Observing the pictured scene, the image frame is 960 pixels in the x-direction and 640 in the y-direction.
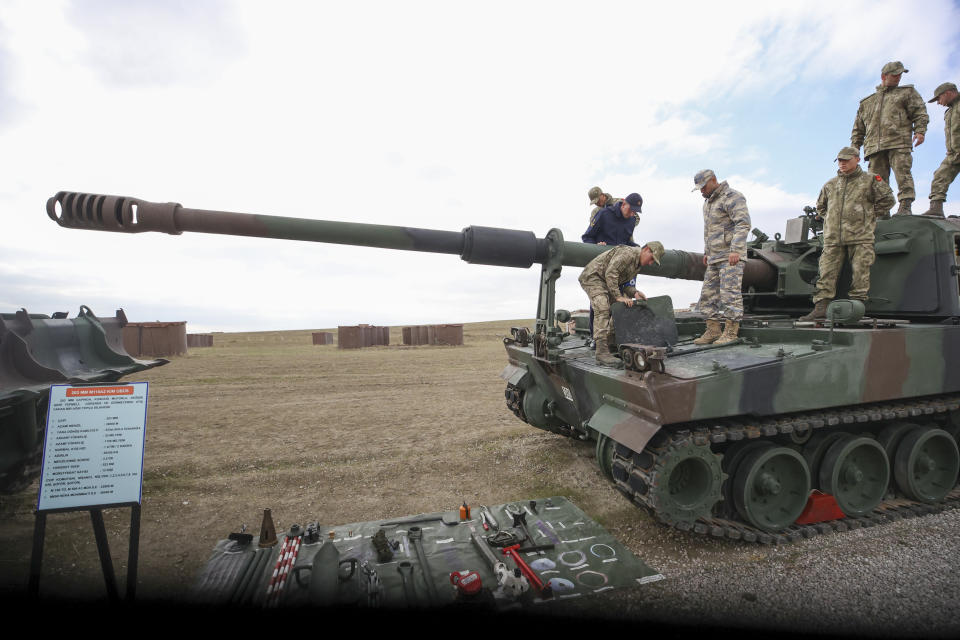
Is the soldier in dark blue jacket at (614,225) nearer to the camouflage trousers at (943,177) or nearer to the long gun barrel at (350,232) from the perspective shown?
the long gun barrel at (350,232)

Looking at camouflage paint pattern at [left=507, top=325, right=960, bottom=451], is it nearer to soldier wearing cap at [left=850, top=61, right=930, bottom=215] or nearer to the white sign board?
soldier wearing cap at [left=850, top=61, right=930, bottom=215]

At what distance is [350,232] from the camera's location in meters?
4.84

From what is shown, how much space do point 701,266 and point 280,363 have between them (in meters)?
16.6

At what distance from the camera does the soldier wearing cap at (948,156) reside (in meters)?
6.66

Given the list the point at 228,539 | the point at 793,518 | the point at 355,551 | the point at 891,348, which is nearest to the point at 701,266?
the point at 891,348

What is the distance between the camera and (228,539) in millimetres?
4609

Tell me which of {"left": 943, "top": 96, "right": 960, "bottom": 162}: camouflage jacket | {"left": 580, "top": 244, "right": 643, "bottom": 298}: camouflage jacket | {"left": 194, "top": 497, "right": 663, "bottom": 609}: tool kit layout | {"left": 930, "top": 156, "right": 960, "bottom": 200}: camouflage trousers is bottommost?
{"left": 194, "top": 497, "right": 663, "bottom": 609}: tool kit layout

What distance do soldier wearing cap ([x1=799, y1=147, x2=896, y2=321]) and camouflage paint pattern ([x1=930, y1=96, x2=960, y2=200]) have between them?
2.10 metres

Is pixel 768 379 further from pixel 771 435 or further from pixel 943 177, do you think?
pixel 943 177

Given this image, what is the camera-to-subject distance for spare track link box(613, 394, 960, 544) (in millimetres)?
4031

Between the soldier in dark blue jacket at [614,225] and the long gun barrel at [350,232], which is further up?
the soldier in dark blue jacket at [614,225]

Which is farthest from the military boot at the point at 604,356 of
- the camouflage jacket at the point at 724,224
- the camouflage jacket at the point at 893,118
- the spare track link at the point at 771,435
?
the camouflage jacket at the point at 893,118

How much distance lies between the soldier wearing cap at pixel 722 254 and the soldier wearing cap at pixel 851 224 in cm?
85

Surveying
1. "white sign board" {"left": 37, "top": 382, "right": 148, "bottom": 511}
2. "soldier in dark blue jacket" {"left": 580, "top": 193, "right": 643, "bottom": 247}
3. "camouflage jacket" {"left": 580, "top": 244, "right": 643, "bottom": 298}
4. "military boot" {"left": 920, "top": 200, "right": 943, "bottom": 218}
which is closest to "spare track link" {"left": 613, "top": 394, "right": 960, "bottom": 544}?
"camouflage jacket" {"left": 580, "top": 244, "right": 643, "bottom": 298}
